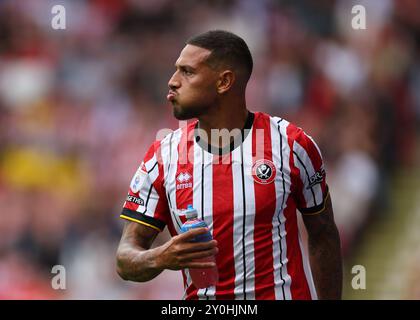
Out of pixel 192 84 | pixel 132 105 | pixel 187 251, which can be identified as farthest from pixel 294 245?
pixel 132 105

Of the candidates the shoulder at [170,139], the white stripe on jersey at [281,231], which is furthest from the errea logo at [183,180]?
the white stripe on jersey at [281,231]

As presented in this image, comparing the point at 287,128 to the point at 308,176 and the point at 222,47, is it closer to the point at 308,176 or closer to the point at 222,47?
the point at 308,176

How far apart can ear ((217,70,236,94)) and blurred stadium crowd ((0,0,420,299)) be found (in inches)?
181

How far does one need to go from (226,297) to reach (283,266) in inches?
13.0

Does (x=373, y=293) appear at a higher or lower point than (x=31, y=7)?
lower

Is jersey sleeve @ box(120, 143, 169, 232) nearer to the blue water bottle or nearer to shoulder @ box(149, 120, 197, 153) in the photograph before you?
shoulder @ box(149, 120, 197, 153)

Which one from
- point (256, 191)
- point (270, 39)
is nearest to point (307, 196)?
point (256, 191)

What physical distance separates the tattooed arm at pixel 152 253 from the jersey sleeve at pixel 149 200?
0.14ft

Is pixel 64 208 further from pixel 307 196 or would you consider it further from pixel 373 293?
pixel 307 196

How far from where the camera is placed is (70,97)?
10172 millimetres

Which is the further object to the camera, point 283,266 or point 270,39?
point 270,39

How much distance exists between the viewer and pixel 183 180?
4664 mm

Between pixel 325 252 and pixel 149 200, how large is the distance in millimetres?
981

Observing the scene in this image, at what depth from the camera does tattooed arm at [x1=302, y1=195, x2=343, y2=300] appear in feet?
15.8
